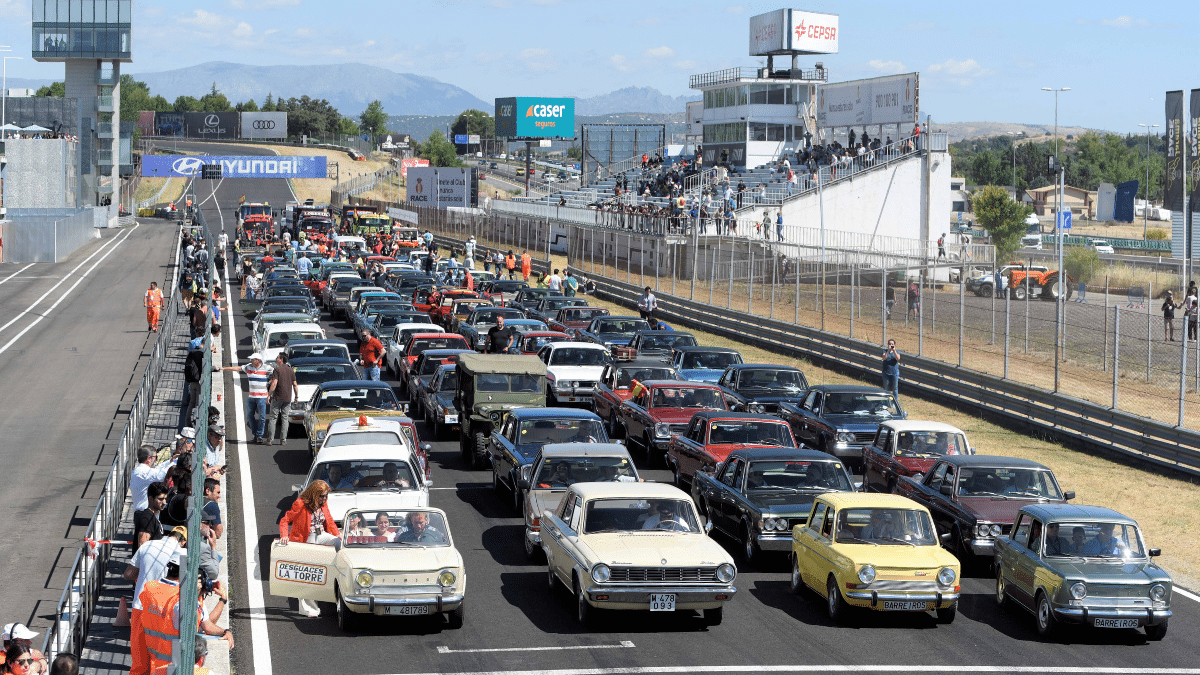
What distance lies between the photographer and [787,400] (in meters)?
25.8

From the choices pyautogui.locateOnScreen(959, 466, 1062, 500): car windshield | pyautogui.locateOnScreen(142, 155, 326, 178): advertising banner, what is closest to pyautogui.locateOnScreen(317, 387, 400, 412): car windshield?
pyautogui.locateOnScreen(959, 466, 1062, 500): car windshield

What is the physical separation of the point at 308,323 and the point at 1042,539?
22360 millimetres

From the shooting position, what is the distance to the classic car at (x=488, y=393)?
22.4 metres

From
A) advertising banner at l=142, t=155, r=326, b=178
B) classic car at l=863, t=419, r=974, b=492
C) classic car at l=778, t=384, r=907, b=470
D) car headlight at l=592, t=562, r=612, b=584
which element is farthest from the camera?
advertising banner at l=142, t=155, r=326, b=178

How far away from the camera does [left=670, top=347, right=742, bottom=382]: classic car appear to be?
93.8ft

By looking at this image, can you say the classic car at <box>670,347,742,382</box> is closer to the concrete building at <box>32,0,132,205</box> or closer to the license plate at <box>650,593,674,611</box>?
the license plate at <box>650,593,674,611</box>

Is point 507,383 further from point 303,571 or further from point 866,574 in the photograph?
point 866,574

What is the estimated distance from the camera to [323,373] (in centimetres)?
2572

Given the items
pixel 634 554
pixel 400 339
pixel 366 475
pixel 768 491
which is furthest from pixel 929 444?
pixel 400 339

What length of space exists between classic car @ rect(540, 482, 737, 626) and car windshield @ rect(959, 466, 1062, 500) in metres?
4.28

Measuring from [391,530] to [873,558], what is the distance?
4.89 meters

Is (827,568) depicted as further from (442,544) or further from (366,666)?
(366,666)

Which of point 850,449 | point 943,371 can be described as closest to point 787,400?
point 850,449

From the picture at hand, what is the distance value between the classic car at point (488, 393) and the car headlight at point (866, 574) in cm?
934
